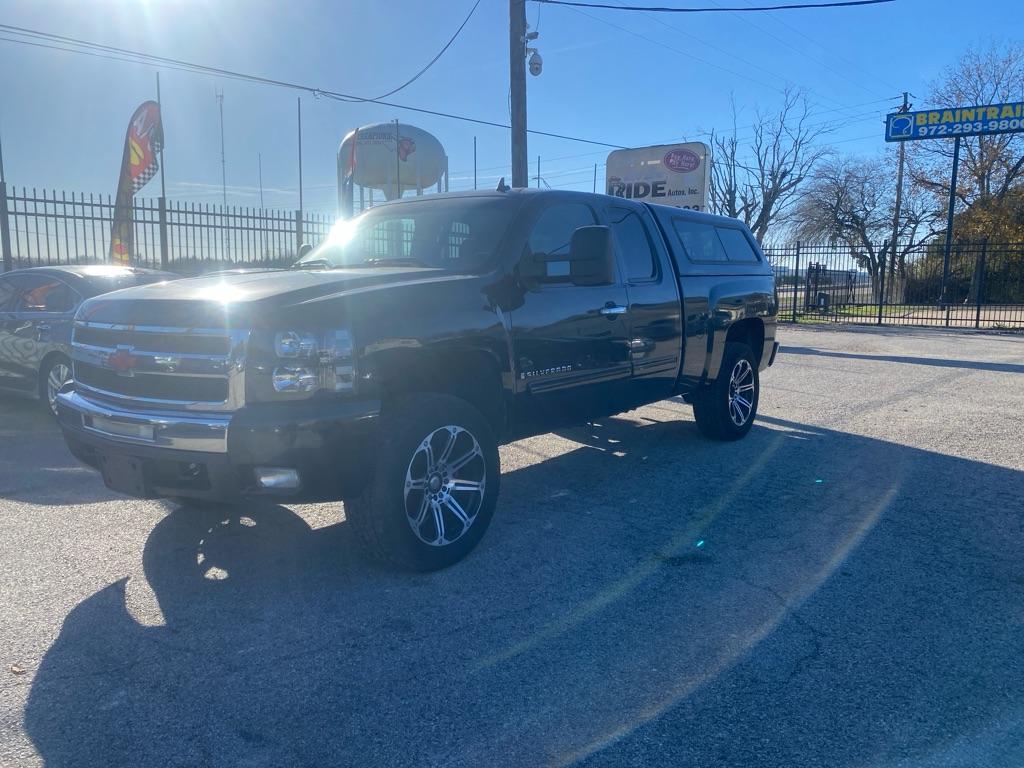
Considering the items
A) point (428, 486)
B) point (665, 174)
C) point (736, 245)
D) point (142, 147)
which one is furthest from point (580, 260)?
point (142, 147)

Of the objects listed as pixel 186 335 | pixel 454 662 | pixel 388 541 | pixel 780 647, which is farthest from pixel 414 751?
pixel 186 335

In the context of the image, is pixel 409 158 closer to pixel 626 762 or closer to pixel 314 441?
pixel 314 441

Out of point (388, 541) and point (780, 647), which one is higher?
point (388, 541)

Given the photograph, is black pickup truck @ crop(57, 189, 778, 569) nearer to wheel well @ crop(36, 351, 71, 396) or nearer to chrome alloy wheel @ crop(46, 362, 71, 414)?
chrome alloy wheel @ crop(46, 362, 71, 414)

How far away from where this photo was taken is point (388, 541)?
3904 mm

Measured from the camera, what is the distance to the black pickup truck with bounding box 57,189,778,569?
3594 millimetres

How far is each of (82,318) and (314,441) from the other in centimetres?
177

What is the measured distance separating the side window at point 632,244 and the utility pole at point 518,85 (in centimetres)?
737

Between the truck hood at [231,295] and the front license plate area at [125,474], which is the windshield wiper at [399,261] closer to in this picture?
the truck hood at [231,295]

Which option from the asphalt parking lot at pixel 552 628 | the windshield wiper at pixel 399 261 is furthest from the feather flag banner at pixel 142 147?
the windshield wiper at pixel 399 261

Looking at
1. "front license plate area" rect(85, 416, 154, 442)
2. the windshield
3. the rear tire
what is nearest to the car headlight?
"front license plate area" rect(85, 416, 154, 442)


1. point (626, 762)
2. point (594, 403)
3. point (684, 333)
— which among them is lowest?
point (626, 762)

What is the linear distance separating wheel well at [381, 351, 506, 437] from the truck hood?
42 centimetres

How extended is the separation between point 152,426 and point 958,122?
28.3 m
